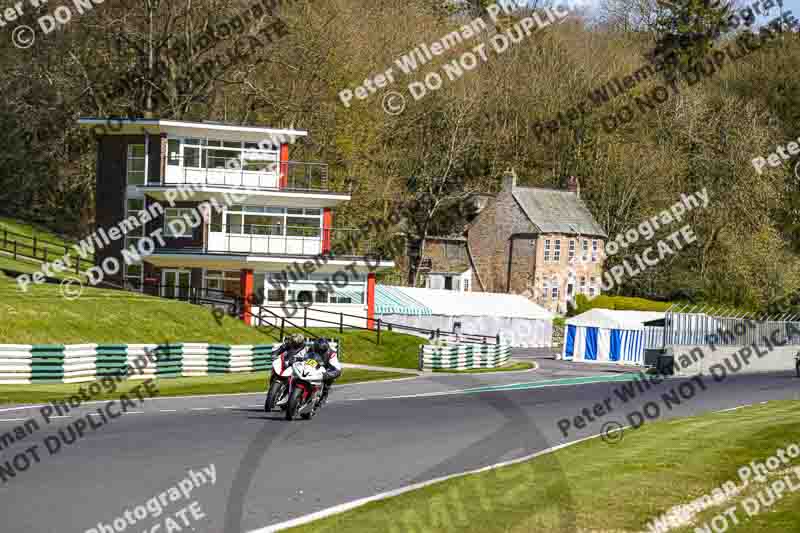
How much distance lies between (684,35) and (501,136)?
71.2 feet

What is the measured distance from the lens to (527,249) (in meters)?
87.7

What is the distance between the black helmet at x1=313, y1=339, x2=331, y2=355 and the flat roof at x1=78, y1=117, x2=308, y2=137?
110ft

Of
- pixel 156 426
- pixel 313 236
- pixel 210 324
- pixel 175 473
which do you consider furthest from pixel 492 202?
pixel 175 473

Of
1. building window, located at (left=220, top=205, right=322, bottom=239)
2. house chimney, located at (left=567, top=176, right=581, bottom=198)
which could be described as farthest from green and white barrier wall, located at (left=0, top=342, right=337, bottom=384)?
house chimney, located at (left=567, top=176, right=581, bottom=198)

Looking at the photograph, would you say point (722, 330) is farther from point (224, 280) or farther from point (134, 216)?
point (134, 216)

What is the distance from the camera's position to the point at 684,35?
→ 336 feet

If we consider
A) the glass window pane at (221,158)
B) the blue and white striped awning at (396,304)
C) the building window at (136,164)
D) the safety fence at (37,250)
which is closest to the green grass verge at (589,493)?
the glass window pane at (221,158)

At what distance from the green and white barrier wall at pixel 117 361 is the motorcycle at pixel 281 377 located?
4.28 meters

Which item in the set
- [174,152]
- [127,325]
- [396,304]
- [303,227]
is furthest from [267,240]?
[127,325]

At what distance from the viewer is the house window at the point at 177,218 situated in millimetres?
56750

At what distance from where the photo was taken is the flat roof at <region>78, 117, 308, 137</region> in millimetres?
55938

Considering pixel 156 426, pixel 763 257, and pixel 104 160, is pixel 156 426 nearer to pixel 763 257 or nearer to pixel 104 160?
pixel 104 160

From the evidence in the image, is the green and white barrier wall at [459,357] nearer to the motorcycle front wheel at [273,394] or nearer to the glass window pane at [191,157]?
the glass window pane at [191,157]

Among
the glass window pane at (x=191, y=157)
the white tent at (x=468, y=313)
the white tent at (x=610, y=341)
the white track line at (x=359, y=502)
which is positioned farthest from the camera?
the white tent at (x=468, y=313)
